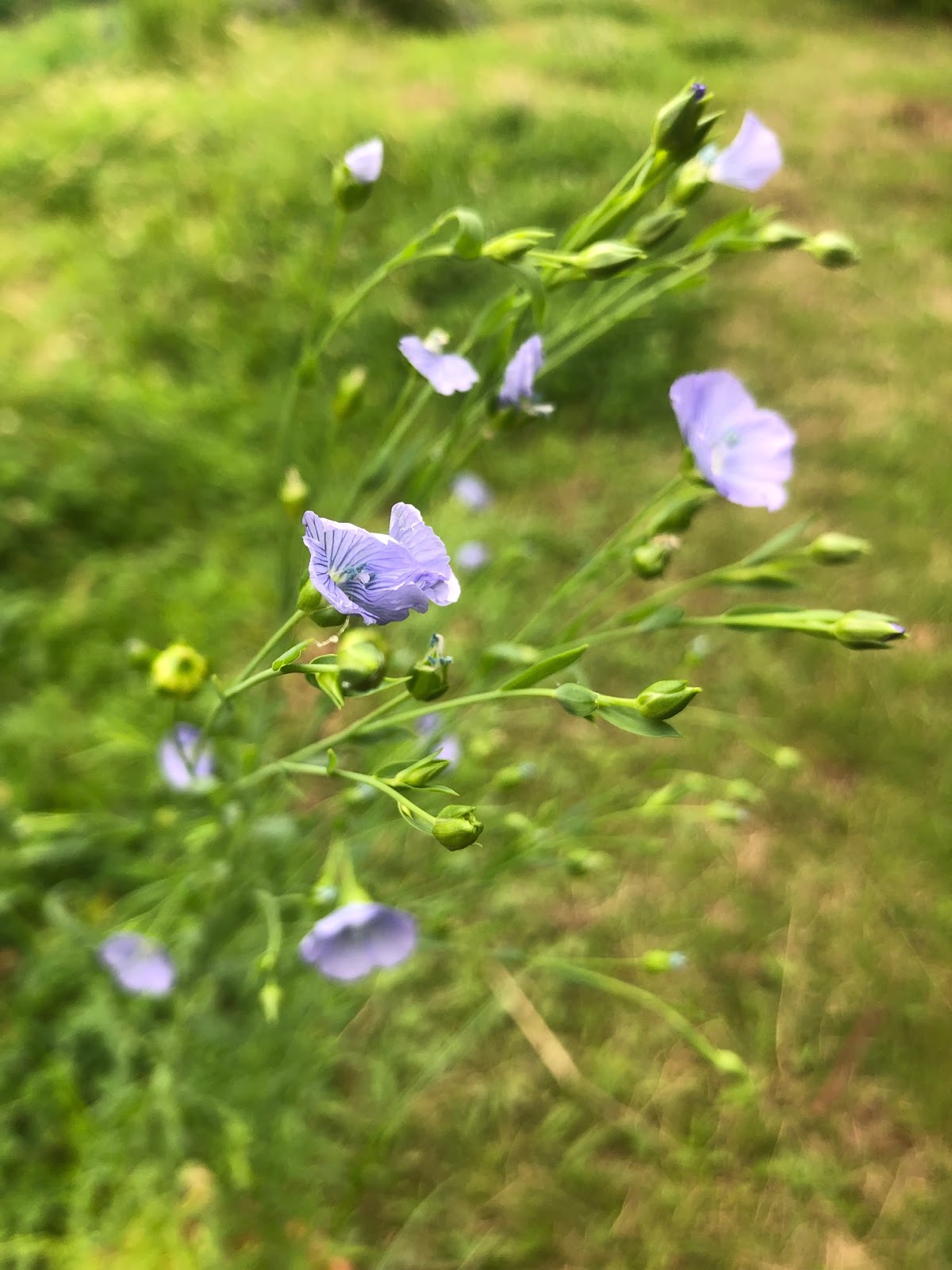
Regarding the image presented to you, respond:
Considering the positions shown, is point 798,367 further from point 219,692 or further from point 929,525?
point 219,692

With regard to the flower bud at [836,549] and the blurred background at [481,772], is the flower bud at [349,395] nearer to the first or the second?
the blurred background at [481,772]

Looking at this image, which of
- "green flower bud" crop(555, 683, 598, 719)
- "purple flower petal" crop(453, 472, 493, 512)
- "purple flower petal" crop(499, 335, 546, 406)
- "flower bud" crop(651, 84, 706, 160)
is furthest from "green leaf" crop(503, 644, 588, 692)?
"purple flower petal" crop(453, 472, 493, 512)

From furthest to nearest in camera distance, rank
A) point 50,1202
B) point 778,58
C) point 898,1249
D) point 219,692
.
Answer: point 778,58
point 898,1249
point 50,1202
point 219,692

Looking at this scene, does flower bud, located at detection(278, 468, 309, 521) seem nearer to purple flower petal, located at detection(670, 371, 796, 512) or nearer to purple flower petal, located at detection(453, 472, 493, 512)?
purple flower petal, located at detection(670, 371, 796, 512)

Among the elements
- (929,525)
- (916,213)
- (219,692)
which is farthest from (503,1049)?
(916,213)

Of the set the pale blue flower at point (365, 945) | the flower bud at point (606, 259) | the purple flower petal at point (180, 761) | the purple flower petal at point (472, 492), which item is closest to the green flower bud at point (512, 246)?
the flower bud at point (606, 259)
